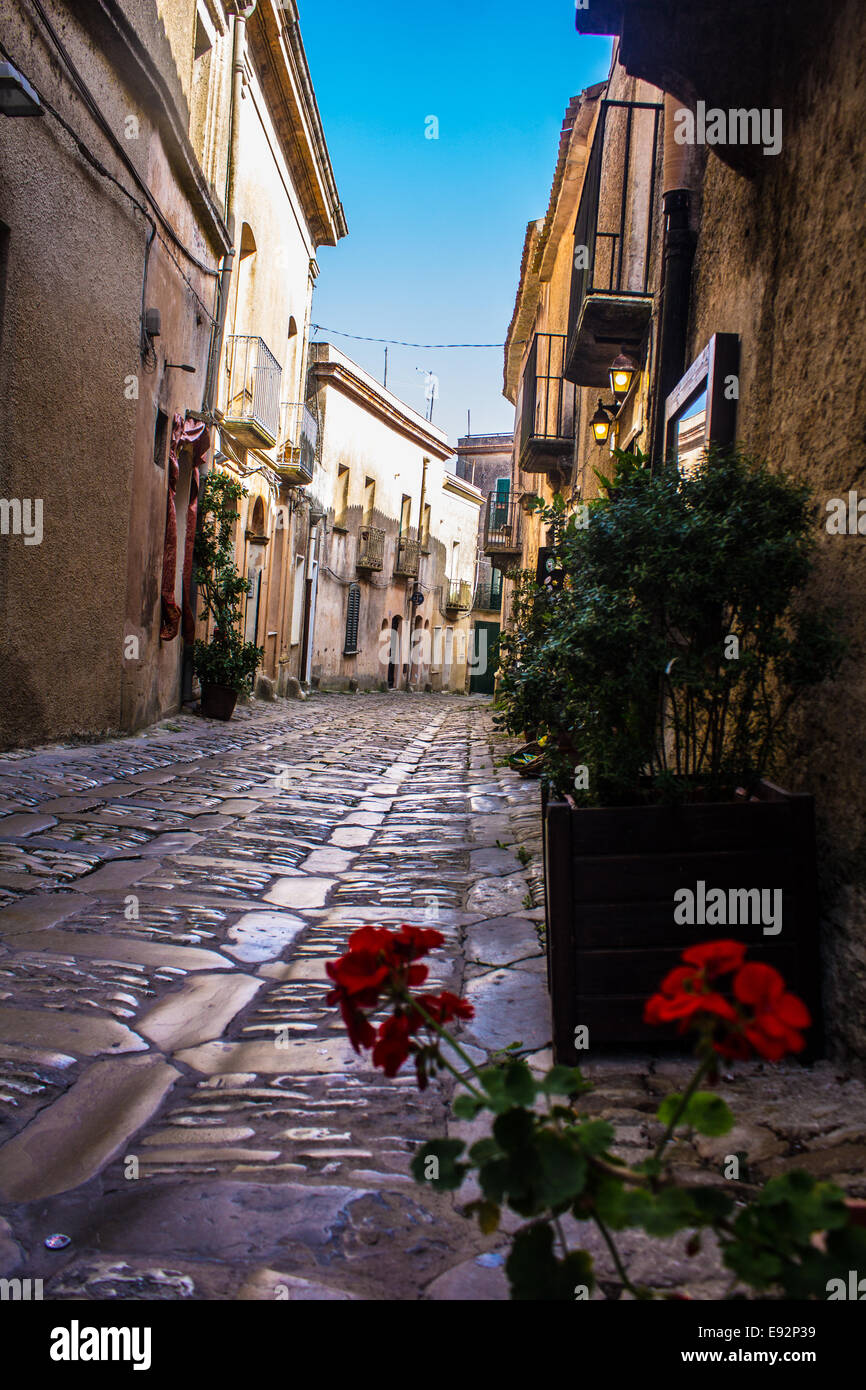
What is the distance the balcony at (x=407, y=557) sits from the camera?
30.8 meters

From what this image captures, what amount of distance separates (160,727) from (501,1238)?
28.9ft

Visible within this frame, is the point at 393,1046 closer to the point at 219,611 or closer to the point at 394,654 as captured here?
the point at 219,611

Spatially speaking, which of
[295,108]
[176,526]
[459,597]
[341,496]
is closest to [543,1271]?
[176,526]

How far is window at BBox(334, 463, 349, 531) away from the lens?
25688mm

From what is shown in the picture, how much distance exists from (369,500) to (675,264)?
23242 millimetres

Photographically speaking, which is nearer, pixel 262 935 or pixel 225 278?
pixel 262 935

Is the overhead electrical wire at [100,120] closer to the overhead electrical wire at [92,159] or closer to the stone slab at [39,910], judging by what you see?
the overhead electrical wire at [92,159]

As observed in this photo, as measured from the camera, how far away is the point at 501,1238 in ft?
5.61

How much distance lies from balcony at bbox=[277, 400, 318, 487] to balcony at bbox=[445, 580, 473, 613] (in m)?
18.2

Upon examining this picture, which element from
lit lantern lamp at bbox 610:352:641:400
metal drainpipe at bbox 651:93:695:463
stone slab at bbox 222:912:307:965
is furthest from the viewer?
lit lantern lamp at bbox 610:352:641:400

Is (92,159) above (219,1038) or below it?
above

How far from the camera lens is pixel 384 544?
95.6 feet

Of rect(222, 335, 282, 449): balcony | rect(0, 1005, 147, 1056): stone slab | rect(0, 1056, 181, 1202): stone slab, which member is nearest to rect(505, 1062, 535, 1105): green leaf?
rect(0, 1056, 181, 1202): stone slab

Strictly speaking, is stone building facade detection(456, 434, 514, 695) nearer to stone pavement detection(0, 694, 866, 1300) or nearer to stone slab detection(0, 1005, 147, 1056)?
stone pavement detection(0, 694, 866, 1300)
